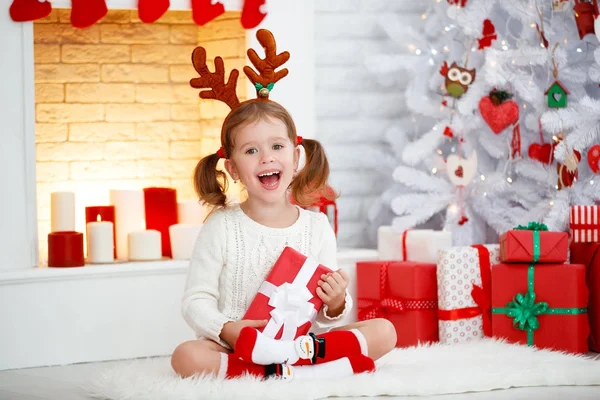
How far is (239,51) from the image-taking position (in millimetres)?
4141

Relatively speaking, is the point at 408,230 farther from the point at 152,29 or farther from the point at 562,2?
the point at 152,29

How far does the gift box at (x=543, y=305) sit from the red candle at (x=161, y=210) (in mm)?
1306

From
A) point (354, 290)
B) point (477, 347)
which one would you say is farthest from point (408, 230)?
point (477, 347)

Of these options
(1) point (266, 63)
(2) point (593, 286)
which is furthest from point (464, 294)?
(1) point (266, 63)

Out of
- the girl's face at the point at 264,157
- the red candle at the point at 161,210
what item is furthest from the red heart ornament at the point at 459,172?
the girl's face at the point at 264,157

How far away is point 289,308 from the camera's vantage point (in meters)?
2.90

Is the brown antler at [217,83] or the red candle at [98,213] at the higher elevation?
the brown antler at [217,83]

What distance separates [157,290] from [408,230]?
1.01 m

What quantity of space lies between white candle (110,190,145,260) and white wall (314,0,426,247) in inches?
34.1

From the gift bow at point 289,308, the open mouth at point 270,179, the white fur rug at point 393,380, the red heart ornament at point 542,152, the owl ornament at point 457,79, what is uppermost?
the owl ornament at point 457,79

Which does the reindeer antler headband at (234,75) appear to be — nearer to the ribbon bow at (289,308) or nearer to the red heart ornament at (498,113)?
the ribbon bow at (289,308)

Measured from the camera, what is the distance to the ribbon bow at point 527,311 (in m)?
3.48

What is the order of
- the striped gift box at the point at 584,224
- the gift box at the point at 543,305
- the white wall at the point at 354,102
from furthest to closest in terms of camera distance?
the white wall at the point at 354,102, the striped gift box at the point at 584,224, the gift box at the point at 543,305

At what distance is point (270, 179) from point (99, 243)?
1.06 m
